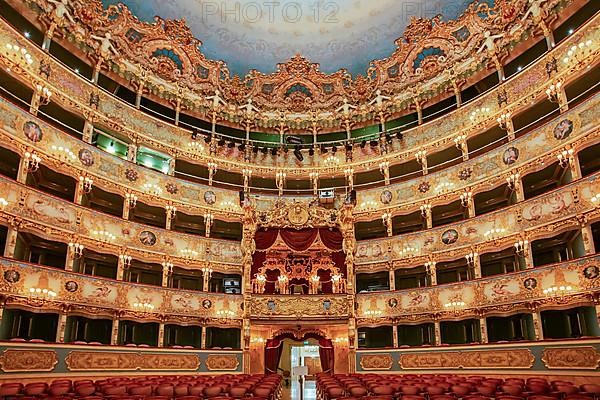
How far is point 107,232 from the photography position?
58.8ft

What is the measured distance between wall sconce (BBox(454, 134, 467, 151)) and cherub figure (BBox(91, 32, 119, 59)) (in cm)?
1682

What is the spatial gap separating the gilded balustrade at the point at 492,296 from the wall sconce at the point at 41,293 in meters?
12.3

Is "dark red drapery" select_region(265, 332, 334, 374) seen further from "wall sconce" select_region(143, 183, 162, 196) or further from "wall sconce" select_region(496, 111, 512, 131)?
"wall sconce" select_region(496, 111, 512, 131)

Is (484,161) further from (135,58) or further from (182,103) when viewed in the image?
(135,58)

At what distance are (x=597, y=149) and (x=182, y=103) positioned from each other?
1945 centimetres

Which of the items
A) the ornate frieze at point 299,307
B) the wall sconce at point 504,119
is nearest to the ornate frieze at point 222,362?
the ornate frieze at point 299,307

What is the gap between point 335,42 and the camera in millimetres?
26109

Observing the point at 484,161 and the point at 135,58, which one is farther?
the point at 135,58

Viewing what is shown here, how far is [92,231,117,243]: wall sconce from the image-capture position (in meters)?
17.5

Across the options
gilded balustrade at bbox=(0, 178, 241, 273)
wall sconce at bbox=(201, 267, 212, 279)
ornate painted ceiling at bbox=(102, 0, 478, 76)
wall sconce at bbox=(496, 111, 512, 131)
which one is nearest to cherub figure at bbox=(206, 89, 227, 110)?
ornate painted ceiling at bbox=(102, 0, 478, 76)

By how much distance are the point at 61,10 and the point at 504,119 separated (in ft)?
63.9

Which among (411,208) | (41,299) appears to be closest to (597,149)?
(411,208)

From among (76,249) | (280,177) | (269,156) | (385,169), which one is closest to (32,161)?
(76,249)

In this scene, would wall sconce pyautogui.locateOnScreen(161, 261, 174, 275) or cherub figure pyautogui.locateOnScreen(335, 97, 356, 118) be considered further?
cherub figure pyautogui.locateOnScreen(335, 97, 356, 118)
